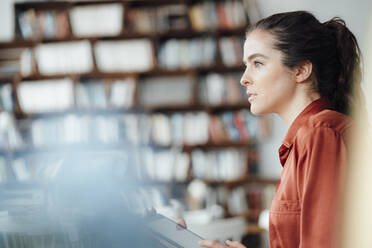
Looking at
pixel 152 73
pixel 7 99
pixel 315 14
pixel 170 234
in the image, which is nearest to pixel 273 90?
pixel 170 234

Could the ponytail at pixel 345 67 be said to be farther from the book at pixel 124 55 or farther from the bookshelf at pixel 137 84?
the book at pixel 124 55

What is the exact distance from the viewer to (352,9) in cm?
237

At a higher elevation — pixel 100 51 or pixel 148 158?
pixel 100 51

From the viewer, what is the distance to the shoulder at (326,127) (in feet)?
2.44

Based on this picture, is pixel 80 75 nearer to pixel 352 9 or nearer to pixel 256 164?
pixel 256 164

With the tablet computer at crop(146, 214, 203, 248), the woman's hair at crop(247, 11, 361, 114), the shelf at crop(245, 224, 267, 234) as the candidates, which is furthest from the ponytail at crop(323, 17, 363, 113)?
the shelf at crop(245, 224, 267, 234)

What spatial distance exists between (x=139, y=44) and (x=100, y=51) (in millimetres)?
341

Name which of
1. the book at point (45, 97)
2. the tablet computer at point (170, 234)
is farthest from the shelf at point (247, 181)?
the tablet computer at point (170, 234)

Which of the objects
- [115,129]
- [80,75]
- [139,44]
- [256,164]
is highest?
[139,44]

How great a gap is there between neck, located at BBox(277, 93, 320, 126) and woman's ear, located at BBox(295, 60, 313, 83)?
43 millimetres

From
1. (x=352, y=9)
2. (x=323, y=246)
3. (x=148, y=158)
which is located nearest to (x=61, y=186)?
(x=323, y=246)

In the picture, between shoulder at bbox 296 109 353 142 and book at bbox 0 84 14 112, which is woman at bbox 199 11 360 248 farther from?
book at bbox 0 84 14 112

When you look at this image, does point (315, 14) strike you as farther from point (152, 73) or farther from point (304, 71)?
point (304, 71)

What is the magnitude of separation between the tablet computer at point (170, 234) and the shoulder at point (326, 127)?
0.99ft
